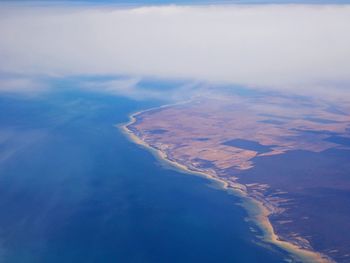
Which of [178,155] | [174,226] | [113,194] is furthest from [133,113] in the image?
[174,226]

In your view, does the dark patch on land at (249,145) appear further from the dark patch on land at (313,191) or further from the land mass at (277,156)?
the dark patch on land at (313,191)

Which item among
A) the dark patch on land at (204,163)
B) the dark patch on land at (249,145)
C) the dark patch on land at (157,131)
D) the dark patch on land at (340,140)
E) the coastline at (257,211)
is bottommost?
the coastline at (257,211)

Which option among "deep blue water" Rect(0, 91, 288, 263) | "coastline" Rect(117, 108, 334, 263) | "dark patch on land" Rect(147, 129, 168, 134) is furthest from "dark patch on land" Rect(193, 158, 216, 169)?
"dark patch on land" Rect(147, 129, 168, 134)

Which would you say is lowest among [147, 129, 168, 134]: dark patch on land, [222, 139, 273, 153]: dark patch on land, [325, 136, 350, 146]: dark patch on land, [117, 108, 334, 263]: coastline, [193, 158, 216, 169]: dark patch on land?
[117, 108, 334, 263]: coastline

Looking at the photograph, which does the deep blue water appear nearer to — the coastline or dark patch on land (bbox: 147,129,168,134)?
the coastline

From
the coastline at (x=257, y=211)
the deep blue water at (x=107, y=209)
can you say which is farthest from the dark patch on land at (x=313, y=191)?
the deep blue water at (x=107, y=209)

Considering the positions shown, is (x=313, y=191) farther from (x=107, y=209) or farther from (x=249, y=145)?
(x=249, y=145)
